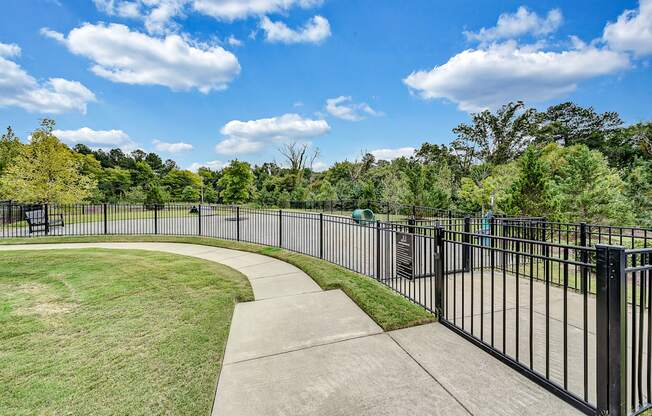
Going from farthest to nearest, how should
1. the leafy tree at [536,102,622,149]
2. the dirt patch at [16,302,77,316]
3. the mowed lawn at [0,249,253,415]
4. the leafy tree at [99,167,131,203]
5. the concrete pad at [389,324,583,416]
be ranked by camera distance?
the leafy tree at [99,167,131,203]
the leafy tree at [536,102,622,149]
the dirt patch at [16,302,77,316]
the mowed lawn at [0,249,253,415]
the concrete pad at [389,324,583,416]

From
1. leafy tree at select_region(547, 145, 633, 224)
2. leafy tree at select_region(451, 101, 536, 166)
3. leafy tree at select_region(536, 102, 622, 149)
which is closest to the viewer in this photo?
leafy tree at select_region(547, 145, 633, 224)

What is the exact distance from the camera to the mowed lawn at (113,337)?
2.35 meters

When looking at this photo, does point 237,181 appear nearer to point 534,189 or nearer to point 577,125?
point 534,189

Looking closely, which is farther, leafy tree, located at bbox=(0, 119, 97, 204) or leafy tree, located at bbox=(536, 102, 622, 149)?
leafy tree, located at bbox=(536, 102, 622, 149)

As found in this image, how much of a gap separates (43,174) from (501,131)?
124 ft

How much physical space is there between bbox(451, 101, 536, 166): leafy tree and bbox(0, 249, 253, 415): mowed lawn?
31.9 m

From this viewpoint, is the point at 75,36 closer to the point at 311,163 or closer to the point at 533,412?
the point at 533,412

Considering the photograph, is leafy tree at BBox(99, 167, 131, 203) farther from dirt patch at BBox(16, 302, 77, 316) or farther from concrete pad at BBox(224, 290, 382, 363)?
concrete pad at BBox(224, 290, 382, 363)

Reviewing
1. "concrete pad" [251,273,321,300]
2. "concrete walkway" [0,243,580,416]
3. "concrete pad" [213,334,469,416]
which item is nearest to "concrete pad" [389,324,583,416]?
"concrete walkway" [0,243,580,416]

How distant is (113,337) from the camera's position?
3434 mm

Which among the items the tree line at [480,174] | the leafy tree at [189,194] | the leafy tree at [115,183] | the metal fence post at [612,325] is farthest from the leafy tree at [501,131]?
the leafy tree at [115,183]

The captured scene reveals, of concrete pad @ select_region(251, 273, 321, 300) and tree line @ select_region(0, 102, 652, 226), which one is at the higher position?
tree line @ select_region(0, 102, 652, 226)

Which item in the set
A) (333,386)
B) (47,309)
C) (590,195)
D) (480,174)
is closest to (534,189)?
(590,195)

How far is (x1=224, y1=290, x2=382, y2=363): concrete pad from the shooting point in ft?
10.7
